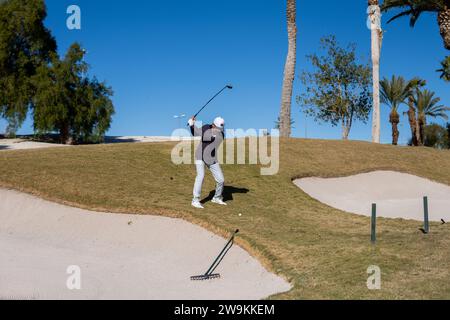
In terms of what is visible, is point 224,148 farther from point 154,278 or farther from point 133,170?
point 154,278

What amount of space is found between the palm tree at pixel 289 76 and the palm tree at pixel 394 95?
26991mm

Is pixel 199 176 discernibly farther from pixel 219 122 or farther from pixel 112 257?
pixel 112 257

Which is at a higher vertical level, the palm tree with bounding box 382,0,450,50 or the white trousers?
the palm tree with bounding box 382,0,450,50

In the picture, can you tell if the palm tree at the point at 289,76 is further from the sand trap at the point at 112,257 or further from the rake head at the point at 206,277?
the rake head at the point at 206,277

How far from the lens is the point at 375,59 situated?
4188 cm

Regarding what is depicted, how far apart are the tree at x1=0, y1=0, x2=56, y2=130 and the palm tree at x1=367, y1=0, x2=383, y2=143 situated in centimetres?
3389

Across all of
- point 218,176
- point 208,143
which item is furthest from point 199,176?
point 208,143

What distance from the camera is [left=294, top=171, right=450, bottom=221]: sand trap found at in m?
21.2

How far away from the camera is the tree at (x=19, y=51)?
164 ft

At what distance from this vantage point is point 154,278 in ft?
39.1

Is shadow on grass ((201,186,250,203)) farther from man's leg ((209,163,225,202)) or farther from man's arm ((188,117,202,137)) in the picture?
man's arm ((188,117,202,137))

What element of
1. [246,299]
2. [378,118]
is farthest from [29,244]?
[378,118]

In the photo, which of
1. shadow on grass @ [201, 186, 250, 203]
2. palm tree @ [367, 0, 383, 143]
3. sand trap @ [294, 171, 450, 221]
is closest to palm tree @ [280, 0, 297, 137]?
sand trap @ [294, 171, 450, 221]
